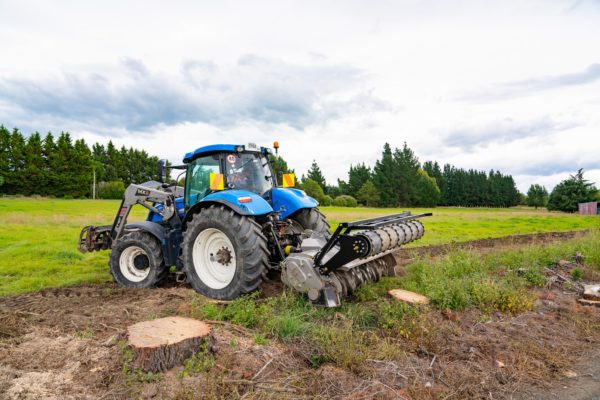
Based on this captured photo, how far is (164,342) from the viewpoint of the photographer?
3.82 m

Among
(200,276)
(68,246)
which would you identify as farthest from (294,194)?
(68,246)

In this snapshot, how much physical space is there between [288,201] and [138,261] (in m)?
2.92

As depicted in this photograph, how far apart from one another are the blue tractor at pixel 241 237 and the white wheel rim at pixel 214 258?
0.05 ft

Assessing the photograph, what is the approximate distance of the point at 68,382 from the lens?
3.49 meters

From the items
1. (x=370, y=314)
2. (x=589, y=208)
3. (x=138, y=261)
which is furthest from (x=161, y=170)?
(x=589, y=208)

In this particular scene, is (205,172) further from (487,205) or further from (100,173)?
(487,205)

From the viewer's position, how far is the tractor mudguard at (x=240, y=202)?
6006 millimetres

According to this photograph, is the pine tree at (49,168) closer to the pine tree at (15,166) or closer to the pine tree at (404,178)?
the pine tree at (15,166)

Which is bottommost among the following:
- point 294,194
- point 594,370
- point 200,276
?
point 594,370

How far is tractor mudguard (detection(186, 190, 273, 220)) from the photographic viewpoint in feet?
19.7

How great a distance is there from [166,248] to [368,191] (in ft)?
220

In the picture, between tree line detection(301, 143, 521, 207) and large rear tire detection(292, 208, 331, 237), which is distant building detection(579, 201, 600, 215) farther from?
large rear tire detection(292, 208, 331, 237)

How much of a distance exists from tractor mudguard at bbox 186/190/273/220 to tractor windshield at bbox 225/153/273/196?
50 cm

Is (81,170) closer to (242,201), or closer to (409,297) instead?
(242,201)
